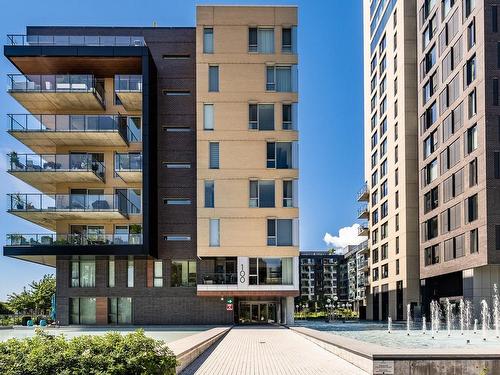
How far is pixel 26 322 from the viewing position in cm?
5175

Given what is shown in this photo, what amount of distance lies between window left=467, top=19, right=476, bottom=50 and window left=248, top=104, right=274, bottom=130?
15.7 m

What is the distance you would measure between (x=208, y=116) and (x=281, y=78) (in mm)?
6192

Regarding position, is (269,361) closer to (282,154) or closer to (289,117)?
(282,154)

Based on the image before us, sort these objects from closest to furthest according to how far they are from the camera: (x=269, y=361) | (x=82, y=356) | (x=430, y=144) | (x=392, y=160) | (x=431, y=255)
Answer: (x=82, y=356), (x=269, y=361), (x=431, y=255), (x=430, y=144), (x=392, y=160)

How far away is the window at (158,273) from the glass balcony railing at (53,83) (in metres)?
13.1

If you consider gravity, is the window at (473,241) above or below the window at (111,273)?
above

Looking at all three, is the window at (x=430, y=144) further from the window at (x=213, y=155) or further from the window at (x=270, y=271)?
the window at (x=213, y=155)

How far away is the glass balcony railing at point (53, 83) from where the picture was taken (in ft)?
135

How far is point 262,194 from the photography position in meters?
43.2

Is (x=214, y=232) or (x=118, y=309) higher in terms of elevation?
(x=214, y=232)

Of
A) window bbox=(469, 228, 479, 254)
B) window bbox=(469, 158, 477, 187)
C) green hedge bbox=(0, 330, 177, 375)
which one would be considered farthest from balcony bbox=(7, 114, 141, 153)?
green hedge bbox=(0, 330, 177, 375)

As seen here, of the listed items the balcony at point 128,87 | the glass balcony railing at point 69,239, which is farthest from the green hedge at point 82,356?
the balcony at point 128,87

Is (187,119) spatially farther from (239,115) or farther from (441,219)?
(441,219)

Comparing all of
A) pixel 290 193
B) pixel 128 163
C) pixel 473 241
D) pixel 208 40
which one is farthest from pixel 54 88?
pixel 473 241
